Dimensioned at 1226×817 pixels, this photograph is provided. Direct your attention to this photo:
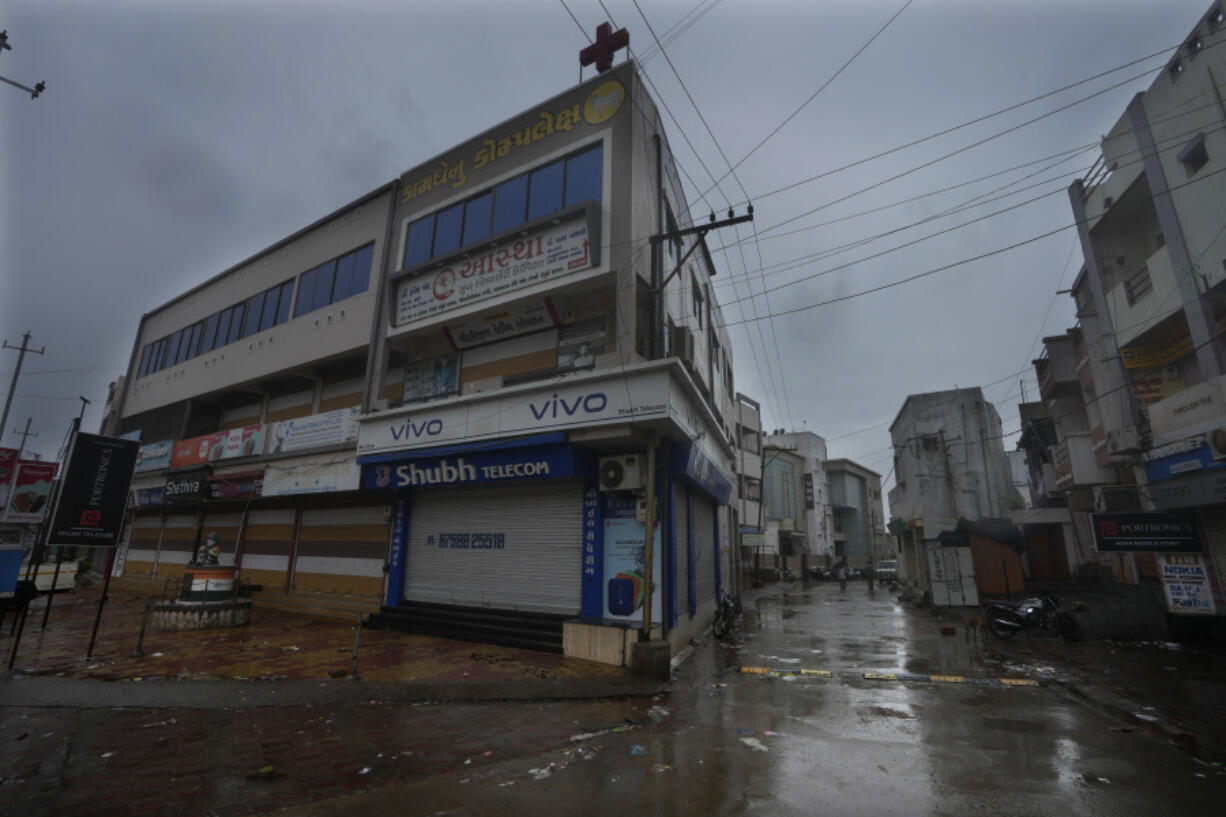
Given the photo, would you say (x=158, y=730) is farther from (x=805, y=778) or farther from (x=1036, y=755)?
(x=1036, y=755)

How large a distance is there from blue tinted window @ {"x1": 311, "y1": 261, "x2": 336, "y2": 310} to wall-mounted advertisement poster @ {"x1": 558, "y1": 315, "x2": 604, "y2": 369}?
9934 millimetres

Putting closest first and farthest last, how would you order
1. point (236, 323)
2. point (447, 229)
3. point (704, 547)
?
point (447, 229) → point (704, 547) → point (236, 323)

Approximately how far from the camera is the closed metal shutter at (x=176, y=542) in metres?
22.3

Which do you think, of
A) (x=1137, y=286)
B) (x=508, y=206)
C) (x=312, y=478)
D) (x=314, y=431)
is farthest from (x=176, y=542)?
(x=1137, y=286)

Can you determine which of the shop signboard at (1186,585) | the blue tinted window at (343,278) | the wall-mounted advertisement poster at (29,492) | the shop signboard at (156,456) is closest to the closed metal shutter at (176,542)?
the shop signboard at (156,456)

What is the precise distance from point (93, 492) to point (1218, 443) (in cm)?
2409

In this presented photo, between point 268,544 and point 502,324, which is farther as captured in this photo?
point 268,544

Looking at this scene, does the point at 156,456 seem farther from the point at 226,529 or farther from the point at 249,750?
the point at 249,750

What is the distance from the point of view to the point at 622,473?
11.0 m

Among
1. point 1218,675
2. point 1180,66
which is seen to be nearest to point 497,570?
point 1218,675

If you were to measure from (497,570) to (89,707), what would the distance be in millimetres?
7110

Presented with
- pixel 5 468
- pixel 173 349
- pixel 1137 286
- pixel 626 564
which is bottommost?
pixel 626 564

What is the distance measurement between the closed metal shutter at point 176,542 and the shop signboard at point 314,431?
832 cm

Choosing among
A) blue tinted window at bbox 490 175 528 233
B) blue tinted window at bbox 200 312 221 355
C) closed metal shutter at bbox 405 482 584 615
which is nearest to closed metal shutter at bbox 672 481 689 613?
closed metal shutter at bbox 405 482 584 615
